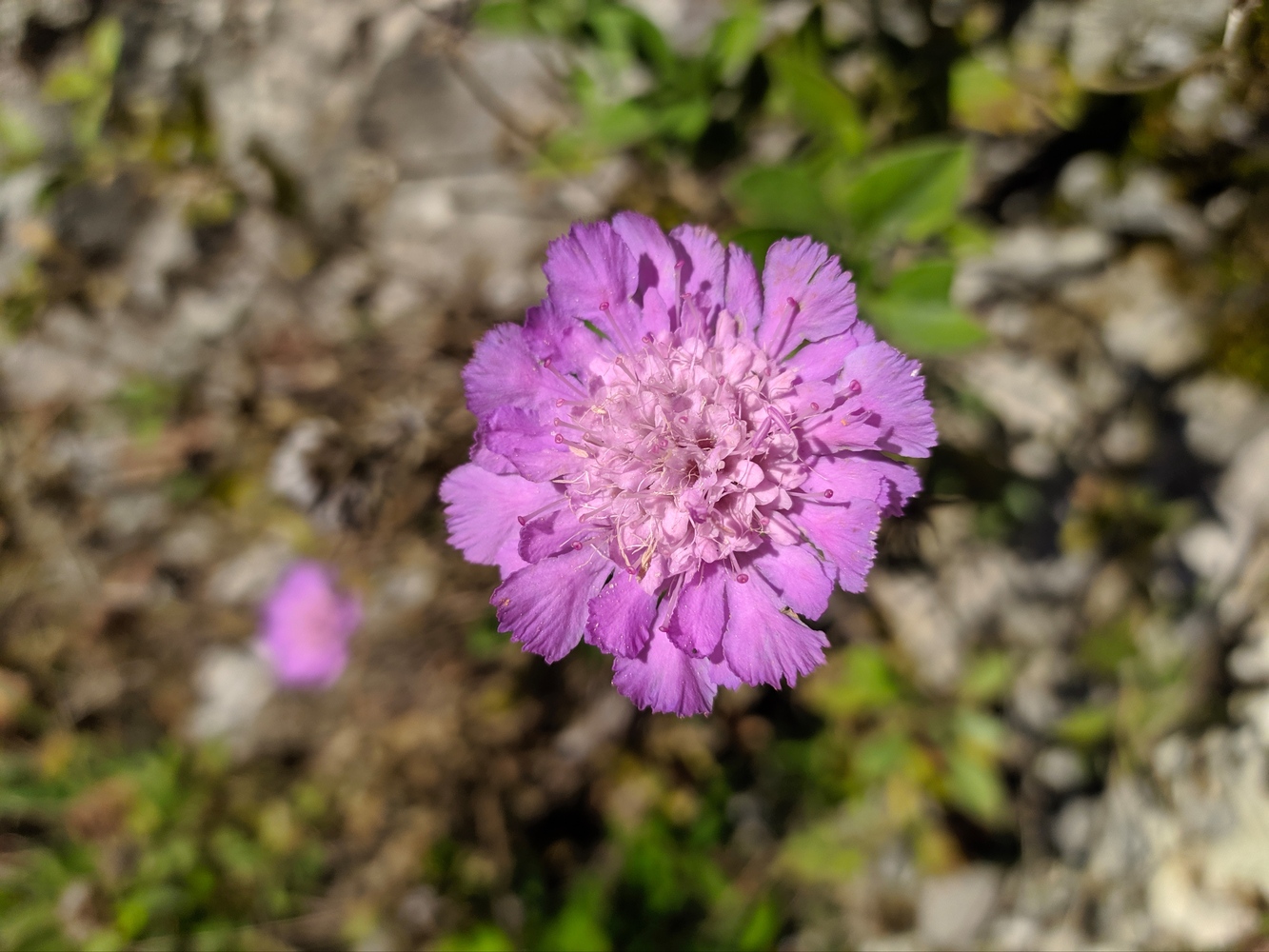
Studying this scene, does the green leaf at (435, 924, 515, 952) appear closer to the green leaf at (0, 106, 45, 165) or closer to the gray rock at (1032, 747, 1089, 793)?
the gray rock at (1032, 747, 1089, 793)

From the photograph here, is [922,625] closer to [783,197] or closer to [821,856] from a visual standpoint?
[821,856]

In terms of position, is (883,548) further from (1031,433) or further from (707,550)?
(707,550)

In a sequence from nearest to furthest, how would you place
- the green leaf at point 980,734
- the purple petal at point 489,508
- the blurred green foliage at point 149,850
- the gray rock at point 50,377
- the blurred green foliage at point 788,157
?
the purple petal at point 489,508 → the blurred green foliage at point 788,157 → the green leaf at point 980,734 → the blurred green foliage at point 149,850 → the gray rock at point 50,377

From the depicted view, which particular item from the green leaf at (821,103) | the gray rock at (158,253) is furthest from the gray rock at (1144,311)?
the gray rock at (158,253)

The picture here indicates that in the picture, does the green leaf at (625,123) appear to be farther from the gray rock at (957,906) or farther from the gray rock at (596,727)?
the gray rock at (957,906)

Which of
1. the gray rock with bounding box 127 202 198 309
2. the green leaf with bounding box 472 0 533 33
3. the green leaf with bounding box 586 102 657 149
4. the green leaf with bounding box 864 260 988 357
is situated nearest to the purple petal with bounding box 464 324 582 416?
the green leaf with bounding box 864 260 988 357

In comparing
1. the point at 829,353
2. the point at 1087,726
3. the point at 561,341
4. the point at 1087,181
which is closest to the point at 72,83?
the point at 561,341

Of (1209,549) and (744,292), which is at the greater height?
(744,292)
